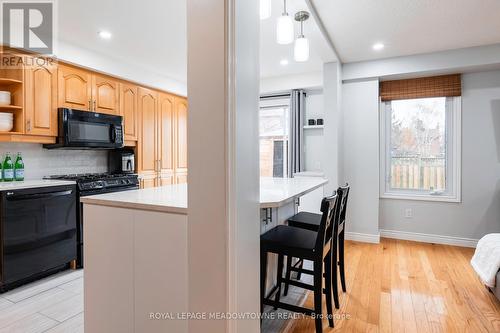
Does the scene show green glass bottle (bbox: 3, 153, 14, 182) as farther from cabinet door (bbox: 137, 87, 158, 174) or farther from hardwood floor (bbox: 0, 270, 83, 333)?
cabinet door (bbox: 137, 87, 158, 174)

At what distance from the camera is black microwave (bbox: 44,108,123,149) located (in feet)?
10.6

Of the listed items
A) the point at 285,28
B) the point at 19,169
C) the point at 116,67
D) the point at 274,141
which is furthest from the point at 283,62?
the point at 19,169

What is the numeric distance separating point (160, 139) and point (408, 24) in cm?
364

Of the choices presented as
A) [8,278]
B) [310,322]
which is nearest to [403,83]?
[310,322]

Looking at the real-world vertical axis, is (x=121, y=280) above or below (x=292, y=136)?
below

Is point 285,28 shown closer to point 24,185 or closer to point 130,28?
point 130,28

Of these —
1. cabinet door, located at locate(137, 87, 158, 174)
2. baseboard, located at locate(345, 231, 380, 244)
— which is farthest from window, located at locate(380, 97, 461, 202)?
cabinet door, located at locate(137, 87, 158, 174)

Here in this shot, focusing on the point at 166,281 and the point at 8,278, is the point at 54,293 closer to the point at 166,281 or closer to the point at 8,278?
the point at 8,278

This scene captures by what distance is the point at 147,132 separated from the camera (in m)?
4.36

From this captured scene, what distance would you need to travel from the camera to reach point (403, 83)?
4.01 metres

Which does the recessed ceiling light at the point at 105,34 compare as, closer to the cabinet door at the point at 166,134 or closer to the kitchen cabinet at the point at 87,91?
the kitchen cabinet at the point at 87,91

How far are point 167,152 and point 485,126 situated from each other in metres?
4.54

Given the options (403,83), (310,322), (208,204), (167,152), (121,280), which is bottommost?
A: (310,322)

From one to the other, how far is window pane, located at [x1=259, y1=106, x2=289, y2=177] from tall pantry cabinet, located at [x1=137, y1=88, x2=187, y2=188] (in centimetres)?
146
